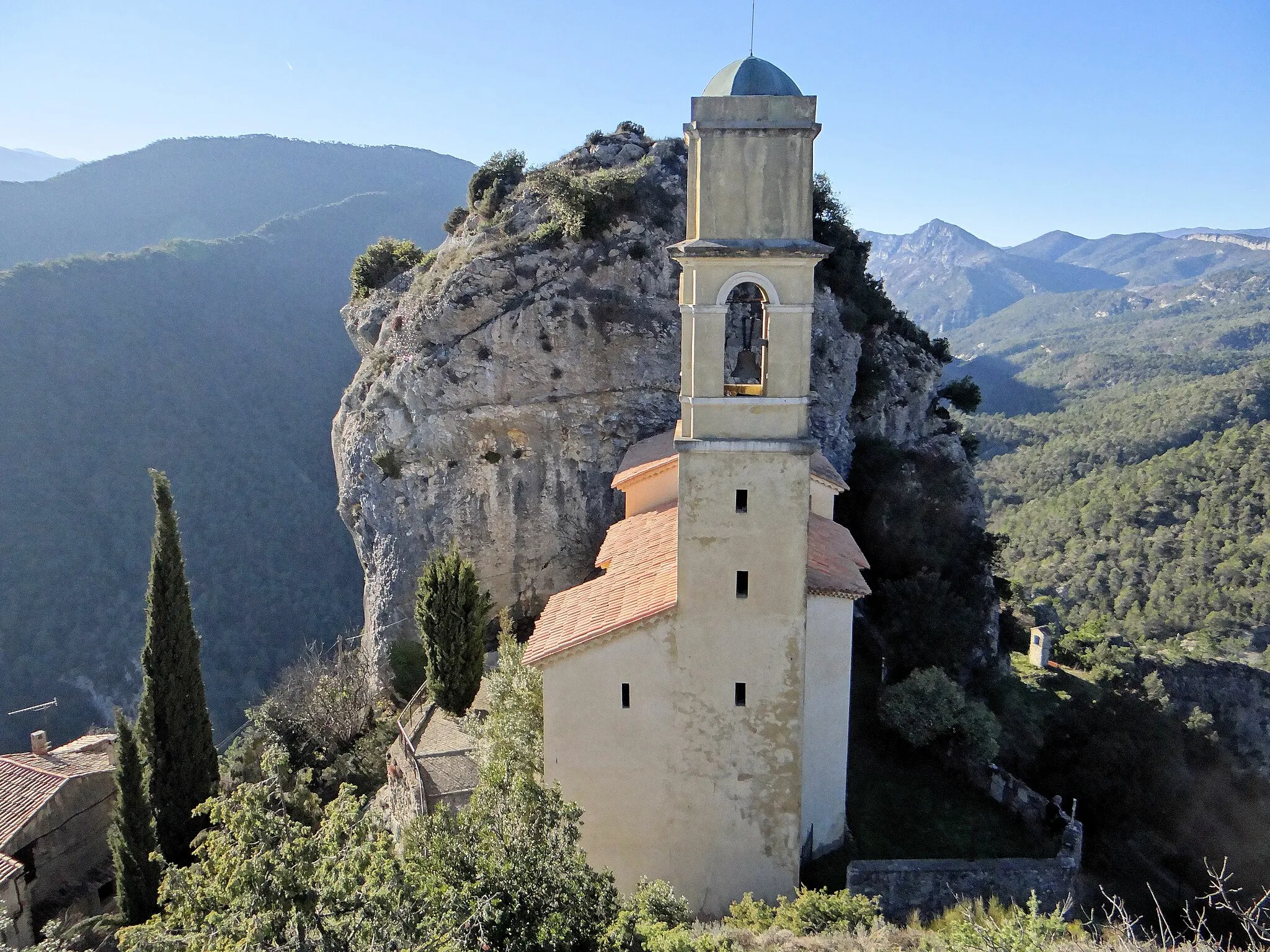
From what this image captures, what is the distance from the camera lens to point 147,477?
164 ft

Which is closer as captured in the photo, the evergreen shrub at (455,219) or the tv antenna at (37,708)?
the tv antenna at (37,708)

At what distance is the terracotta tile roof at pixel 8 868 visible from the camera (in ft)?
62.9

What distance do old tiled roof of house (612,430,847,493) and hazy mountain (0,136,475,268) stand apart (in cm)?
6814

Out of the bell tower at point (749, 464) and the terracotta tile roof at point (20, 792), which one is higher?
the bell tower at point (749, 464)

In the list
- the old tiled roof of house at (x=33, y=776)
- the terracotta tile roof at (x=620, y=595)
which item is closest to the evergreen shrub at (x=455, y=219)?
the terracotta tile roof at (x=620, y=595)

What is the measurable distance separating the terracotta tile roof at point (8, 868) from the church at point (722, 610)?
16.2 metres

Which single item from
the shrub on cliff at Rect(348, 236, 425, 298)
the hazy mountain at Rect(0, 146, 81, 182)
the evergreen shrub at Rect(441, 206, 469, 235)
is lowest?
the shrub on cliff at Rect(348, 236, 425, 298)

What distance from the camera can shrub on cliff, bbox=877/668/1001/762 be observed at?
18.8 metres

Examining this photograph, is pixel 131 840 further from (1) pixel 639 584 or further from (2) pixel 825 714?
(2) pixel 825 714

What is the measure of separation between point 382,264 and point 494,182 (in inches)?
256

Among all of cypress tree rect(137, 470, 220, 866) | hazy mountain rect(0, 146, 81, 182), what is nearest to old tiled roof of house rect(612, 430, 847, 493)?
cypress tree rect(137, 470, 220, 866)

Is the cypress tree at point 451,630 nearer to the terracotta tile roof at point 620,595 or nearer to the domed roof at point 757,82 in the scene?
the terracotta tile roof at point 620,595

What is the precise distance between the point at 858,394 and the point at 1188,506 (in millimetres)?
53165

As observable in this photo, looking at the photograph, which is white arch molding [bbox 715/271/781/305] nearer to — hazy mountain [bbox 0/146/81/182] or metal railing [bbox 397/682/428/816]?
metal railing [bbox 397/682/428/816]
